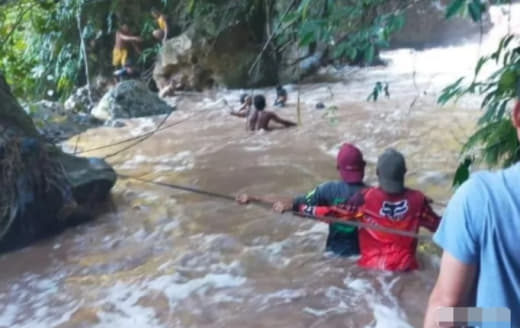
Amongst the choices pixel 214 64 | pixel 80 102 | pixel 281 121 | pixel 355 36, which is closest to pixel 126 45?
pixel 80 102

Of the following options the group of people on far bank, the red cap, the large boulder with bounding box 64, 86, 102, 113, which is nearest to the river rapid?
the red cap

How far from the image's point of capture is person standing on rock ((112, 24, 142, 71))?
13.9 meters

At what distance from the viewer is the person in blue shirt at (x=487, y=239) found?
4.24ft

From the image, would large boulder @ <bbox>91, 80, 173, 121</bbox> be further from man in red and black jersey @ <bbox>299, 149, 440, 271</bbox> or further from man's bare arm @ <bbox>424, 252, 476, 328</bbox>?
man's bare arm @ <bbox>424, 252, 476, 328</bbox>

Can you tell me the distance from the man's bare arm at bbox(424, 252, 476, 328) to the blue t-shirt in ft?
0.06

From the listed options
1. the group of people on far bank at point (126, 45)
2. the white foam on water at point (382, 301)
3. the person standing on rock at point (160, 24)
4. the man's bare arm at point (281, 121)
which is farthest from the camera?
the group of people on far bank at point (126, 45)

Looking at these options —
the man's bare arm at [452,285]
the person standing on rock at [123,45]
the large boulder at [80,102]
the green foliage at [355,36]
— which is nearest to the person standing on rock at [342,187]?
the green foliage at [355,36]

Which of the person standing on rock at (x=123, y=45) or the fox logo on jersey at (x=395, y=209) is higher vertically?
the person standing on rock at (x=123, y=45)

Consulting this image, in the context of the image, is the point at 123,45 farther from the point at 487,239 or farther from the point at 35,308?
the point at 487,239

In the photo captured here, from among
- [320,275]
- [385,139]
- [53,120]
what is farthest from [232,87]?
[320,275]

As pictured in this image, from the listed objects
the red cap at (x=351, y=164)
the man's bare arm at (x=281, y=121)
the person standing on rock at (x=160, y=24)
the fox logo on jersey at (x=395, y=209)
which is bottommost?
the man's bare arm at (x=281, y=121)

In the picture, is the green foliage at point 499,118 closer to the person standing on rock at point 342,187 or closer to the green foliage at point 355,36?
the green foliage at point 355,36

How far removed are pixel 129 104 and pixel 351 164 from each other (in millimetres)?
8695

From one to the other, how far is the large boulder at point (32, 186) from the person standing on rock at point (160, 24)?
747cm
